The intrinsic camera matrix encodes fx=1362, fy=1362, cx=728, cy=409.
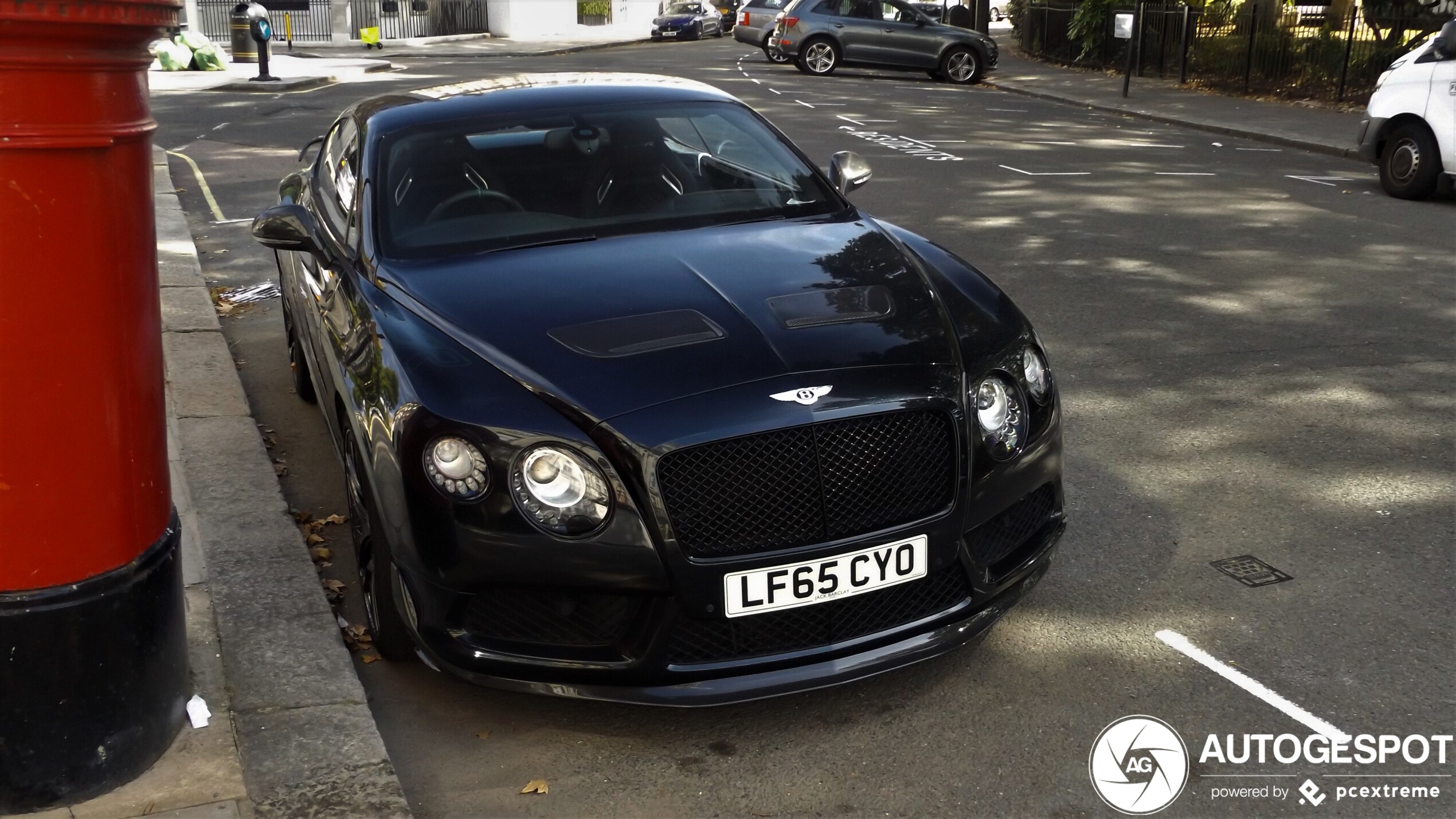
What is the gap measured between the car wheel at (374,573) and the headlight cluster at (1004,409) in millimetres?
1601

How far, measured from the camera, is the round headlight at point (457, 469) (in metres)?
3.33

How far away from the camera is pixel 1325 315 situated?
7602 millimetres

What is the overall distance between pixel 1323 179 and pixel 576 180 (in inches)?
414

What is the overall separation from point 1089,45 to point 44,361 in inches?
1079

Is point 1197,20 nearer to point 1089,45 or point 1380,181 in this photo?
point 1089,45

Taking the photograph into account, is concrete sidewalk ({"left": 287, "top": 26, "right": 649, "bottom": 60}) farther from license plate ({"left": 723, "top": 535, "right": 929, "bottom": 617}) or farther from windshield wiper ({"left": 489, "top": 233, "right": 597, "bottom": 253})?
license plate ({"left": 723, "top": 535, "right": 929, "bottom": 617})

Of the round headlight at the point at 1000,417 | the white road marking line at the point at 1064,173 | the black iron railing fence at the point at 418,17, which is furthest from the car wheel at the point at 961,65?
the round headlight at the point at 1000,417

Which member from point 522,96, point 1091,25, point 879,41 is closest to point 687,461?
point 522,96

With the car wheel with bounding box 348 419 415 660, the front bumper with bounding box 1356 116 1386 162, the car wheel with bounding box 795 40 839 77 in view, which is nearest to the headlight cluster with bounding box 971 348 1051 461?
the car wheel with bounding box 348 419 415 660

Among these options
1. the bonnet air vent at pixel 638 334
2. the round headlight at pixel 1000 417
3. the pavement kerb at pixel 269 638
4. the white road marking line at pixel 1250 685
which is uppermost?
the bonnet air vent at pixel 638 334

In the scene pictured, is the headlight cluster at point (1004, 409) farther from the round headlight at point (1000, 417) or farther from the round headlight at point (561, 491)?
the round headlight at point (561, 491)

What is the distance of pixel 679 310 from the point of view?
382cm

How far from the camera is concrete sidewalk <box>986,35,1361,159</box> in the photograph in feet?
53.9

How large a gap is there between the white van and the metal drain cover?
8.12 meters
